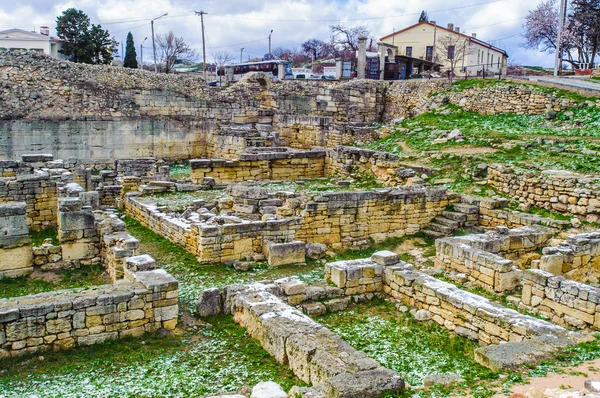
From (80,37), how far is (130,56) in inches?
208

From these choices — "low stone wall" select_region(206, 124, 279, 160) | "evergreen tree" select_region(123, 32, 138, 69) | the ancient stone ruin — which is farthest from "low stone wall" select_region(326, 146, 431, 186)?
"evergreen tree" select_region(123, 32, 138, 69)

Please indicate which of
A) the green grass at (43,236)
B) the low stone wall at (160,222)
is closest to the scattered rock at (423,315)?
the low stone wall at (160,222)

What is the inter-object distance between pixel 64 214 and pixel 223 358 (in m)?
5.17

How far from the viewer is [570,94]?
22094 millimetres

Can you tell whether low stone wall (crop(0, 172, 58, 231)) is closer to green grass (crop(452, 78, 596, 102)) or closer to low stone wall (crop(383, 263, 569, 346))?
low stone wall (crop(383, 263, 569, 346))

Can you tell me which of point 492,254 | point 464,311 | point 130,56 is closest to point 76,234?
point 464,311

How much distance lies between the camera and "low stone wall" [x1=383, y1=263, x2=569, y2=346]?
23.9 ft

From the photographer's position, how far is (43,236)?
12.4 meters

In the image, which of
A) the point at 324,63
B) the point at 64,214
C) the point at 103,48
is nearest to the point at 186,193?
the point at 64,214

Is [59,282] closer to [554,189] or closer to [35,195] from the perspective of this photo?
[35,195]

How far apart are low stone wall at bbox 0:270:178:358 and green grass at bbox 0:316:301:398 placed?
149mm

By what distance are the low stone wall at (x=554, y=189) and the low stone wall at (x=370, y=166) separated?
2507mm

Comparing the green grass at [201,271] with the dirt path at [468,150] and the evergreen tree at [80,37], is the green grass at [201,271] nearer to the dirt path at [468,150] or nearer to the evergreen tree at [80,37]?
the dirt path at [468,150]

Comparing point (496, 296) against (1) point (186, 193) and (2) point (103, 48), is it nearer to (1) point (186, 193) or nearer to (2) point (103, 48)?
(1) point (186, 193)
